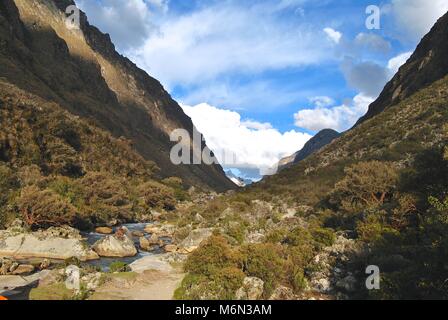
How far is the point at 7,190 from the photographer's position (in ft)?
121

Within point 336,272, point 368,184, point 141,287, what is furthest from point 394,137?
point 141,287

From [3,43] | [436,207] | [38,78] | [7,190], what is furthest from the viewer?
[38,78]

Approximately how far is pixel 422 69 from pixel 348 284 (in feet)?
239

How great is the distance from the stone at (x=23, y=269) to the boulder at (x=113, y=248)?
18.7ft

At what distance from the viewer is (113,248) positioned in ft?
92.5

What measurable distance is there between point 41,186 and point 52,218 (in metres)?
8.71

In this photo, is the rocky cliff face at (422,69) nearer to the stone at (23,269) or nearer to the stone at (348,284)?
the stone at (348,284)

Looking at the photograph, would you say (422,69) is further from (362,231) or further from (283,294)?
(283,294)

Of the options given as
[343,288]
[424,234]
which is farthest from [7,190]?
[424,234]

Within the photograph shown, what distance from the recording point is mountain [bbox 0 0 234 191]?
9888 centimetres

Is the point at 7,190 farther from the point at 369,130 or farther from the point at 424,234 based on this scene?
the point at 369,130

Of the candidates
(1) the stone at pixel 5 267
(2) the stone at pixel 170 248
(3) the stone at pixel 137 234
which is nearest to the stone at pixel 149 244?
(2) the stone at pixel 170 248

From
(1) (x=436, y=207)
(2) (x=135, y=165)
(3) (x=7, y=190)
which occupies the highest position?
(2) (x=135, y=165)

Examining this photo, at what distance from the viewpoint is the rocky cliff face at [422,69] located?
74.3 metres
